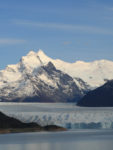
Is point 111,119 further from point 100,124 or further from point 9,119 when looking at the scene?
point 9,119

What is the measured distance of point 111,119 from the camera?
633ft

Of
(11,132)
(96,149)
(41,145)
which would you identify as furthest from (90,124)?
(96,149)

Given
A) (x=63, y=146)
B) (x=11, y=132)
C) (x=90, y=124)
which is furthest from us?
(x=90, y=124)

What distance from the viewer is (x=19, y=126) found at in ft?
577

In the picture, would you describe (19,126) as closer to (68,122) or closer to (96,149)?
(68,122)

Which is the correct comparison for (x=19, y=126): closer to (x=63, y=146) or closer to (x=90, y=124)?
(x=90, y=124)

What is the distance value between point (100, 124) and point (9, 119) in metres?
30.4

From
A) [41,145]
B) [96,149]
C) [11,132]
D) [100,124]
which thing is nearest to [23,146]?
[41,145]

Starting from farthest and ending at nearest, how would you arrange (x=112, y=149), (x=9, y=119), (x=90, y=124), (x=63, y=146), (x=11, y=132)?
1. (x=90, y=124)
2. (x=9, y=119)
3. (x=11, y=132)
4. (x=63, y=146)
5. (x=112, y=149)

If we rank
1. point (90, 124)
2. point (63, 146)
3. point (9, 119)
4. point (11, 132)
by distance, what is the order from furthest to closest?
point (90, 124) < point (9, 119) < point (11, 132) < point (63, 146)

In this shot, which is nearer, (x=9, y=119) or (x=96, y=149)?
(x=96, y=149)

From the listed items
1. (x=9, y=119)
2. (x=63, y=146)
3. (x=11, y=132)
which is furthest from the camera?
(x=9, y=119)

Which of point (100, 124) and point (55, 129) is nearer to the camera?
point (55, 129)

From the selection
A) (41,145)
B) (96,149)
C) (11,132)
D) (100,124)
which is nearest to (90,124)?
(100,124)
